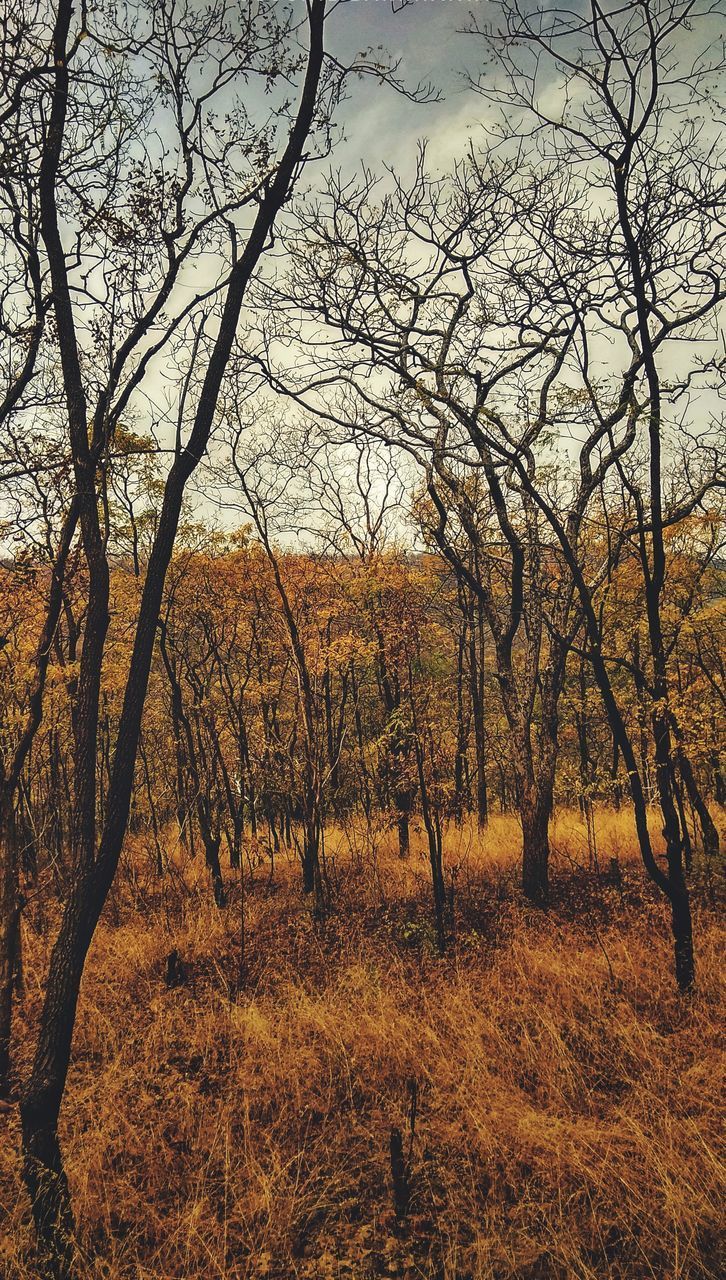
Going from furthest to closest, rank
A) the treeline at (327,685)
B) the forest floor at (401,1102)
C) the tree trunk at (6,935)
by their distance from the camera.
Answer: the treeline at (327,685) < the tree trunk at (6,935) < the forest floor at (401,1102)

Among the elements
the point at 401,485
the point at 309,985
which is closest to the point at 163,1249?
the point at 309,985

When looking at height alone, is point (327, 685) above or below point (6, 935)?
above

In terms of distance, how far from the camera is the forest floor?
3.21m

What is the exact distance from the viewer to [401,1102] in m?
4.43

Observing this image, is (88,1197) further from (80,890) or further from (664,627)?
(664,627)

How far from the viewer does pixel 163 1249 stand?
332cm

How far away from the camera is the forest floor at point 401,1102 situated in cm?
321

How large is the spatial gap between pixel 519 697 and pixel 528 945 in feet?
10.6

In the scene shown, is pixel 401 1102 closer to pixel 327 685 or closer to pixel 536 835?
pixel 536 835

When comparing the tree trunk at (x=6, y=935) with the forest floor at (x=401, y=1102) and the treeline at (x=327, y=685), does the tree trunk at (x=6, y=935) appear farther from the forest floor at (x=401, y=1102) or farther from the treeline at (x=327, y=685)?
the treeline at (x=327, y=685)

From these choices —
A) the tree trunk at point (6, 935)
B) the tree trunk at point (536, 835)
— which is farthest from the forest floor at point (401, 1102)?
the tree trunk at point (6, 935)

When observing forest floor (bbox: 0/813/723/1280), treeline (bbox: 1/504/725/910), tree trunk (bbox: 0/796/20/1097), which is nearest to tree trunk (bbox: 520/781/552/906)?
treeline (bbox: 1/504/725/910)

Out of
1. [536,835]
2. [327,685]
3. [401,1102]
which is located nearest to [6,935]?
[401,1102]

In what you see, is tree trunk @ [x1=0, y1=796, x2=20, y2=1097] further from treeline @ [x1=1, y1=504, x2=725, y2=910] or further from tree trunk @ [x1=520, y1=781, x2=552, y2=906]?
tree trunk @ [x1=520, y1=781, x2=552, y2=906]
